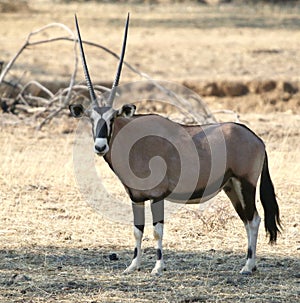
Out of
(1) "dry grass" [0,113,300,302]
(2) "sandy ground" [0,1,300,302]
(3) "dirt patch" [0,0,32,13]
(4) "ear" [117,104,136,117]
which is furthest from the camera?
(3) "dirt patch" [0,0,32,13]

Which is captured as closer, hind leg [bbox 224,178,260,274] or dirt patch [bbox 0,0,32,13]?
hind leg [bbox 224,178,260,274]

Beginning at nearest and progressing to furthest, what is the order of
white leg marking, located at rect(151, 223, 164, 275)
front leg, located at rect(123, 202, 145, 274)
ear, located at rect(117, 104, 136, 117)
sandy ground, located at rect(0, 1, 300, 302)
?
1. sandy ground, located at rect(0, 1, 300, 302)
2. ear, located at rect(117, 104, 136, 117)
3. white leg marking, located at rect(151, 223, 164, 275)
4. front leg, located at rect(123, 202, 145, 274)

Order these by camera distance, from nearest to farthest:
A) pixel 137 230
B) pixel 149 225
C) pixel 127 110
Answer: pixel 127 110, pixel 137 230, pixel 149 225

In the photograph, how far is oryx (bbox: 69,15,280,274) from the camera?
796cm

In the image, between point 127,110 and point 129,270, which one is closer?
point 127,110

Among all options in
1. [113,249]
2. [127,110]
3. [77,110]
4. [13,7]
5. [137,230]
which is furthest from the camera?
[13,7]

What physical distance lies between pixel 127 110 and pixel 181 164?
65cm

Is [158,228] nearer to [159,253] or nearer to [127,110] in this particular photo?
[159,253]

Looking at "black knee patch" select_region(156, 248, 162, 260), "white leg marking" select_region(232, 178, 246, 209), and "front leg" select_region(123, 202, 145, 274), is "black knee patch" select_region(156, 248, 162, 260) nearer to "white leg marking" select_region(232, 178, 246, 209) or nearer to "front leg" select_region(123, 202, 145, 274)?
"front leg" select_region(123, 202, 145, 274)

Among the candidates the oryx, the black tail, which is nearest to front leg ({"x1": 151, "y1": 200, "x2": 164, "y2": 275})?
the oryx

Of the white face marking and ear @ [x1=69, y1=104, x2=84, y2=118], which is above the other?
ear @ [x1=69, y1=104, x2=84, y2=118]

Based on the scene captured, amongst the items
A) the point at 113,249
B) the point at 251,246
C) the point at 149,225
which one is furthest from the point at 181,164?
the point at 149,225

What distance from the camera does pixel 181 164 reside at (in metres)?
8.05

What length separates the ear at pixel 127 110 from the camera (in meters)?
7.81
